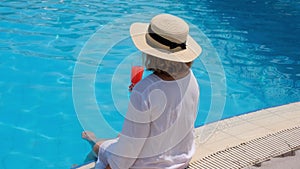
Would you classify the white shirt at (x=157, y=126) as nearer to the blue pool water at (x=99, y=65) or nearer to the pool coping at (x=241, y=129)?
the pool coping at (x=241, y=129)

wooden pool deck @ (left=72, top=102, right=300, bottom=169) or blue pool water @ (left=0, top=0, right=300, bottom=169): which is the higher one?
wooden pool deck @ (left=72, top=102, right=300, bottom=169)

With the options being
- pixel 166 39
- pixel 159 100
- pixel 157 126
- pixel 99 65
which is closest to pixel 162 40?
pixel 166 39

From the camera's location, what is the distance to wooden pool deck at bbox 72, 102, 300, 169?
337cm

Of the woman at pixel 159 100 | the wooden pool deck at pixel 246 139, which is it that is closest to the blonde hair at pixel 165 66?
the woman at pixel 159 100

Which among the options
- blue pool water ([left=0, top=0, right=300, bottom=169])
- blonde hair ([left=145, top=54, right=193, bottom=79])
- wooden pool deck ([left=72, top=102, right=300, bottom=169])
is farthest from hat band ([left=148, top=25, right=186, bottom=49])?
blue pool water ([left=0, top=0, right=300, bottom=169])

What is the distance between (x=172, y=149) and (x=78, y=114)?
144 inches

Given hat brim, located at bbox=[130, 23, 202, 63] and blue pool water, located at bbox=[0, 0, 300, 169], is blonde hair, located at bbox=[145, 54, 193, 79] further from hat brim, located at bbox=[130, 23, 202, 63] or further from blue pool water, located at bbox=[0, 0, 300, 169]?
blue pool water, located at bbox=[0, 0, 300, 169]

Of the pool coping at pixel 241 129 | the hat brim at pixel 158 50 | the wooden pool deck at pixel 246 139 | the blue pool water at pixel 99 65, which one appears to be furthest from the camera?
the blue pool water at pixel 99 65

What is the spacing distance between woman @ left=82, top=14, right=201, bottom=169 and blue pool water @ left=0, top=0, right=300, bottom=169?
199 centimetres

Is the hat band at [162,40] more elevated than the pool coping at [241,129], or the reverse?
the hat band at [162,40]

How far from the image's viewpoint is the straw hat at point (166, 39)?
2.28 metres

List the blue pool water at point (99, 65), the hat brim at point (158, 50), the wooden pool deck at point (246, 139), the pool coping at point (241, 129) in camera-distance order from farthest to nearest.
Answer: the blue pool water at point (99, 65) < the pool coping at point (241, 129) < the wooden pool deck at point (246, 139) < the hat brim at point (158, 50)

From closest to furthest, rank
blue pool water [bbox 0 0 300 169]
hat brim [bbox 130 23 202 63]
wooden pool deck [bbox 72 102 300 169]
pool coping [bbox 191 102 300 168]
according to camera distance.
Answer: hat brim [bbox 130 23 202 63]
wooden pool deck [bbox 72 102 300 169]
pool coping [bbox 191 102 300 168]
blue pool water [bbox 0 0 300 169]

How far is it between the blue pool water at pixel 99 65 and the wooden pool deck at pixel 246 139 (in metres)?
0.31
